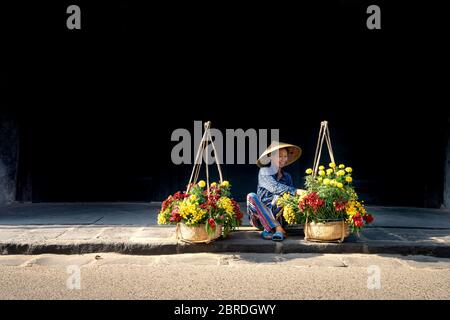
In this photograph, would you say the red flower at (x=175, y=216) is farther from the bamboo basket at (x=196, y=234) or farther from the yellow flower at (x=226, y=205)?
the yellow flower at (x=226, y=205)

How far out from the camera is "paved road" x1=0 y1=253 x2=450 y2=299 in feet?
11.2

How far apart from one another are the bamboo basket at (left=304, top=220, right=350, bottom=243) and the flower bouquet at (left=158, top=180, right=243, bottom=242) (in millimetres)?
950

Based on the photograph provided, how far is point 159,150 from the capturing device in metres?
8.70

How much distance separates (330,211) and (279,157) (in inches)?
40.2

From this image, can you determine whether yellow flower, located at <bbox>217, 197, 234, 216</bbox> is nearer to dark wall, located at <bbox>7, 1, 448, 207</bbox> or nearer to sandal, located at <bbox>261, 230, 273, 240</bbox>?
sandal, located at <bbox>261, 230, 273, 240</bbox>

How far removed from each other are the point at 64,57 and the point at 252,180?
4.78 metres

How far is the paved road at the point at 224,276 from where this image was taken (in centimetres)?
341

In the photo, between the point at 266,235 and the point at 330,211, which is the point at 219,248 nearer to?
the point at 266,235

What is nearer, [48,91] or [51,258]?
[51,258]

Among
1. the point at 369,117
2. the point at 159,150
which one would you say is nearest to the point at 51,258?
the point at 159,150

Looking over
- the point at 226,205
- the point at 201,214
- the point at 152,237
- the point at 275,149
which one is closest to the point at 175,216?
the point at 201,214

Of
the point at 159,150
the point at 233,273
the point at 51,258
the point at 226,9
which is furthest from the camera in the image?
the point at 159,150

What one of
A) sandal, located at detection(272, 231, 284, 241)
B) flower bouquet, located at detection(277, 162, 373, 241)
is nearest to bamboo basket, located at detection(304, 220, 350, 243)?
flower bouquet, located at detection(277, 162, 373, 241)

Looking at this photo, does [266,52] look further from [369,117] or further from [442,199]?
[442,199]
